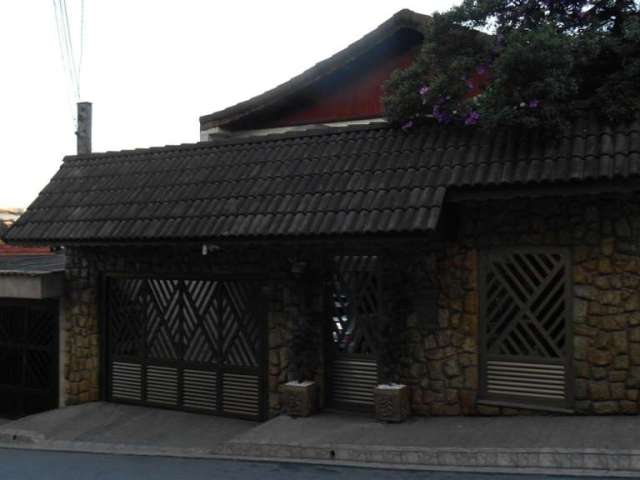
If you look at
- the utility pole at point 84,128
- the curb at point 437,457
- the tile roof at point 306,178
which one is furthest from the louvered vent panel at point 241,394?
the utility pole at point 84,128

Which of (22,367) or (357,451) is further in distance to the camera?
(22,367)

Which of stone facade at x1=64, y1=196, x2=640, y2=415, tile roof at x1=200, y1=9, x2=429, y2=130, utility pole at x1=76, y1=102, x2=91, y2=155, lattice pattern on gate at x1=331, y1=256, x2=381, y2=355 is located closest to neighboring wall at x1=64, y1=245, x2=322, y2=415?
stone facade at x1=64, y1=196, x2=640, y2=415

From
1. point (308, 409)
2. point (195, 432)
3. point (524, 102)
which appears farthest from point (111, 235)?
point (524, 102)

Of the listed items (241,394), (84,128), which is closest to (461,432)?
(241,394)

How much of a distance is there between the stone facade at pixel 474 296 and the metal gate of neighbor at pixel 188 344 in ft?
1.31

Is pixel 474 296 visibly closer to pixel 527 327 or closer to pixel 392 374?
pixel 527 327

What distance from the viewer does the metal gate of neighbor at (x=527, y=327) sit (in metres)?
8.80

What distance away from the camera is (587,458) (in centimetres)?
700

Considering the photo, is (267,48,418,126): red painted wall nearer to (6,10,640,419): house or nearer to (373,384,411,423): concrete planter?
(6,10,640,419): house

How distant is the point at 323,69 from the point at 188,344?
7487 mm

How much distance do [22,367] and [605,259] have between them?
36.0ft

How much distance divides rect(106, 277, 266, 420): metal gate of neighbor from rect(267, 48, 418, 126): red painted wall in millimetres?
6001

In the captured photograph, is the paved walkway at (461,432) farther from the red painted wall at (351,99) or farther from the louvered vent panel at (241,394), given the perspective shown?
the red painted wall at (351,99)

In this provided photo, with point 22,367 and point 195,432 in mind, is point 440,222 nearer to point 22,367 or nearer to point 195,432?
point 195,432
